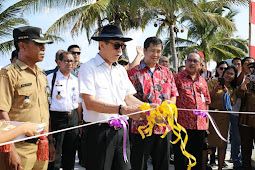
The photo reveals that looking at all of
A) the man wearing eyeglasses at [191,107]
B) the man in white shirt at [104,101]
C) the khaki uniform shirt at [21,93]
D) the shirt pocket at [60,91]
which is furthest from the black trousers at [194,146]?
the khaki uniform shirt at [21,93]

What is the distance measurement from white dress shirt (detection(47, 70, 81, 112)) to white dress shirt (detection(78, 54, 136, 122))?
1.61 meters

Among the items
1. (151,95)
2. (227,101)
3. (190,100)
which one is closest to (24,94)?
(151,95)

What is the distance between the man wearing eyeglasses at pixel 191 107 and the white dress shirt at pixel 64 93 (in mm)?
1708

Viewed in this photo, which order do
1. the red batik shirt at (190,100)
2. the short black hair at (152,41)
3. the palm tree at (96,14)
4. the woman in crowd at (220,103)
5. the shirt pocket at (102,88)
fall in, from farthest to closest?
the palm tree at (96,14) < the woman in crowd at (220,103) < the red batik shirt at (190,100) < the short black hair at (152,41) < the shirt pocket at (102,88)

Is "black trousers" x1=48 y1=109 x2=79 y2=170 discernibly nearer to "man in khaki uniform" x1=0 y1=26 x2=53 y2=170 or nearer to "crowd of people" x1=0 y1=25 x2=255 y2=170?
"crowd of people" x1=0 y1=25 x2=255 y2=170

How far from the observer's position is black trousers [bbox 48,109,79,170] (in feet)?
14.0

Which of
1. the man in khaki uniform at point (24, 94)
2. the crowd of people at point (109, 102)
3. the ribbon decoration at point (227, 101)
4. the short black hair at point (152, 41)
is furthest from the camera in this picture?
the ribbon decoration at point (227, 101)

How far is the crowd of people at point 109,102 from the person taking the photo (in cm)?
269

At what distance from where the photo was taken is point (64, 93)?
14.6ft

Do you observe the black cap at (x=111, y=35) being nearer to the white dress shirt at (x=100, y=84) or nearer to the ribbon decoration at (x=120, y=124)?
the white dress shirt at (x=100, y=84)

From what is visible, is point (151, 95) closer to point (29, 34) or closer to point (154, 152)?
point (154, 152)

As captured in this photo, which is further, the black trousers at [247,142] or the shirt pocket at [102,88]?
the black trousers at [247,142]

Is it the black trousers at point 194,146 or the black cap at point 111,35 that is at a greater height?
the black cap at point 111,35

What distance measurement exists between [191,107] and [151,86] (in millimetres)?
979
